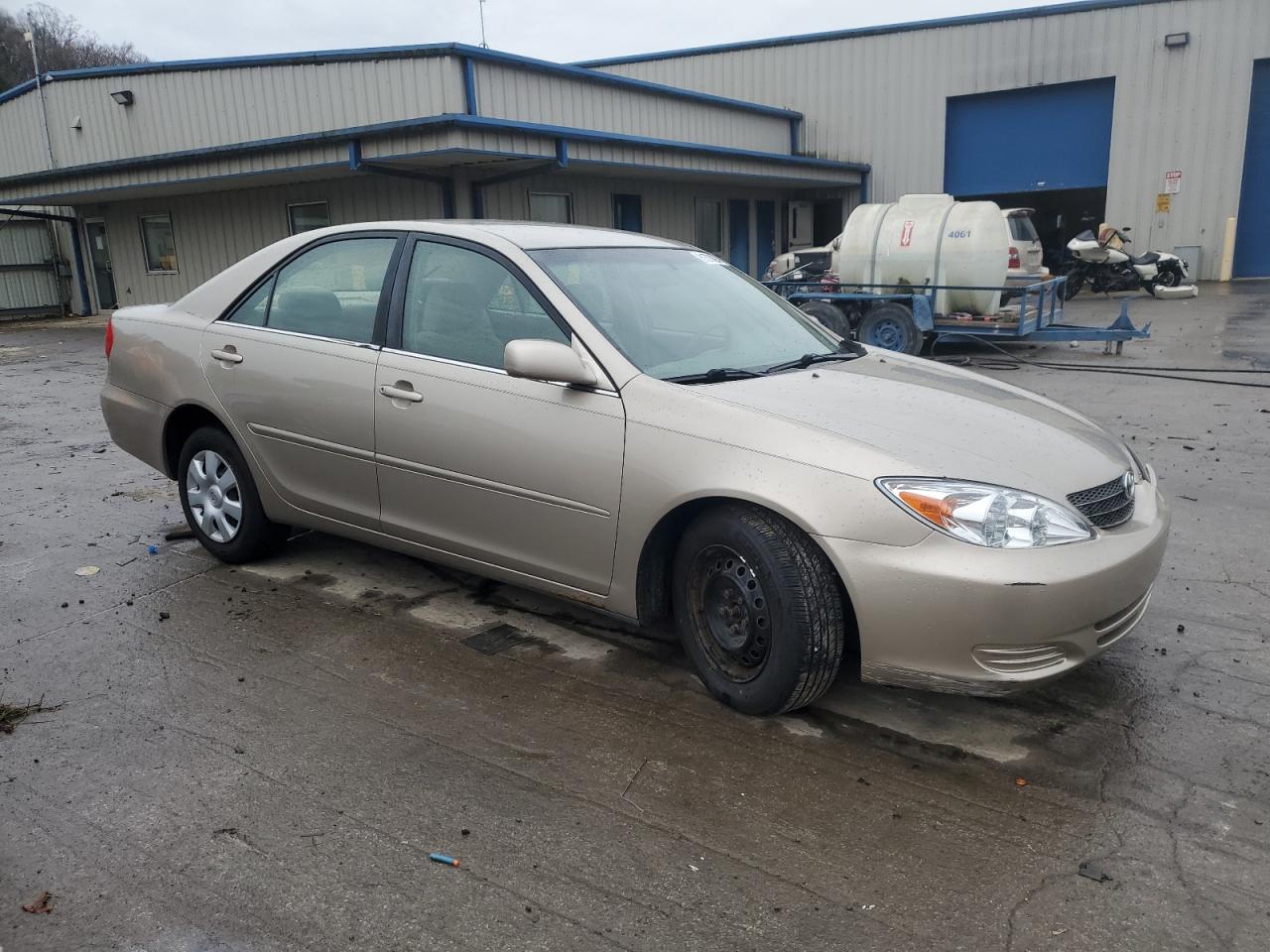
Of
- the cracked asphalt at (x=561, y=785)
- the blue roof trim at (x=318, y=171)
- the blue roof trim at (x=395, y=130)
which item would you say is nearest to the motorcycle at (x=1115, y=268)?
the blue roof trim at (x=395, y=130)

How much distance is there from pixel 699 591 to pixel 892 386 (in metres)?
1.13

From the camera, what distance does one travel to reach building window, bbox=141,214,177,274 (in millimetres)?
22000

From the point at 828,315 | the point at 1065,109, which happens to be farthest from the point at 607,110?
the point at 1065,109

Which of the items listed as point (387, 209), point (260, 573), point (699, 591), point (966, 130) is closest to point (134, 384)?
point (260, 573)

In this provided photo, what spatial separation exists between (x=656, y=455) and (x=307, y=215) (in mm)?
18160

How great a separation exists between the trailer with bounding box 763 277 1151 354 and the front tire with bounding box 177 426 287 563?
27.0 ft

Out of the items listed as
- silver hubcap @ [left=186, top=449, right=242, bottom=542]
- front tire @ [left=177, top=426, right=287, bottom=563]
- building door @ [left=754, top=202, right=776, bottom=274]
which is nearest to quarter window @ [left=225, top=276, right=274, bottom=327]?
front tire @ [left=177, top=426, right=287, bottom=563]

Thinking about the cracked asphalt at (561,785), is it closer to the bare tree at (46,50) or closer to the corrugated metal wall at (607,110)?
the corrugated metal wall at (607,110)

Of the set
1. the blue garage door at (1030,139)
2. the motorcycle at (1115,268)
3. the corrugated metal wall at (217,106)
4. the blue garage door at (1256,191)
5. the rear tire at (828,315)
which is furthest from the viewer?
the blue garage door at (1030,139)

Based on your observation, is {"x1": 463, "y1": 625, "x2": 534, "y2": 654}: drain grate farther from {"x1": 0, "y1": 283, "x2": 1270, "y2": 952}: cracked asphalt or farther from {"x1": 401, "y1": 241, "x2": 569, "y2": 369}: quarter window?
{"x1": 401, "y1": 241, "x2": 569, "y2": 369}: quarter window

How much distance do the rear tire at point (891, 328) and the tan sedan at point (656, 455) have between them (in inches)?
322

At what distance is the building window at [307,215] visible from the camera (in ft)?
63.1

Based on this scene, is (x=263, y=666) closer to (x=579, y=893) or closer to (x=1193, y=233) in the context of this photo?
(x=579, y=893)

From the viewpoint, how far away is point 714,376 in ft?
11.9
